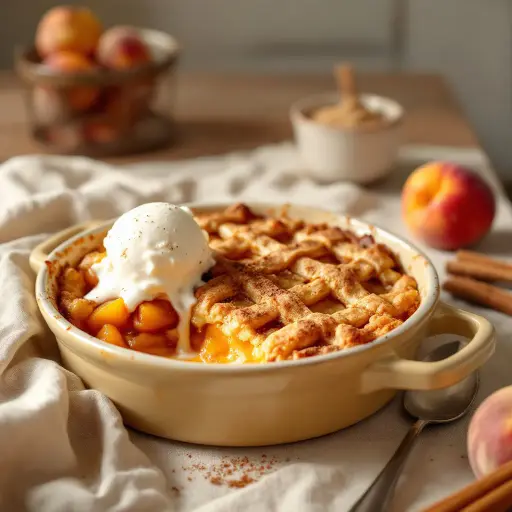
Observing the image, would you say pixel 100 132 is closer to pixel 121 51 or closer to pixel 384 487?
pixel 121 51

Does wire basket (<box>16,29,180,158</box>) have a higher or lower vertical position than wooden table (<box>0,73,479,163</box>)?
higher

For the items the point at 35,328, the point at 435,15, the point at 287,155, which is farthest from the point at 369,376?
the point at 435,15

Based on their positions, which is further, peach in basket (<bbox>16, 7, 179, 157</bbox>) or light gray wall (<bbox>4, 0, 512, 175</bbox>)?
light gray wall (<bbox>4, 0, 512, 175</bbox>)

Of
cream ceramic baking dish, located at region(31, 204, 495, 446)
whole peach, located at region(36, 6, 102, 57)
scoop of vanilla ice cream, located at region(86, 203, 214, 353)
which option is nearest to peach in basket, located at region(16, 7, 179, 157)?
whole peach, located at region(36, 6, 102, 57)

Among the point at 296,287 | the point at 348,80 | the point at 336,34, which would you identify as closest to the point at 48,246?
the point at 296,287

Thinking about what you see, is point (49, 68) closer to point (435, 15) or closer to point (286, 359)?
point (286, 359)

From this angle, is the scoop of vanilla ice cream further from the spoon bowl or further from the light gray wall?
the light gray wall

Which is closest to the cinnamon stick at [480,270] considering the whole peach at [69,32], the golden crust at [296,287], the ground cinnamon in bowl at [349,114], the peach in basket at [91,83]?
the golden crust at [296,287]
